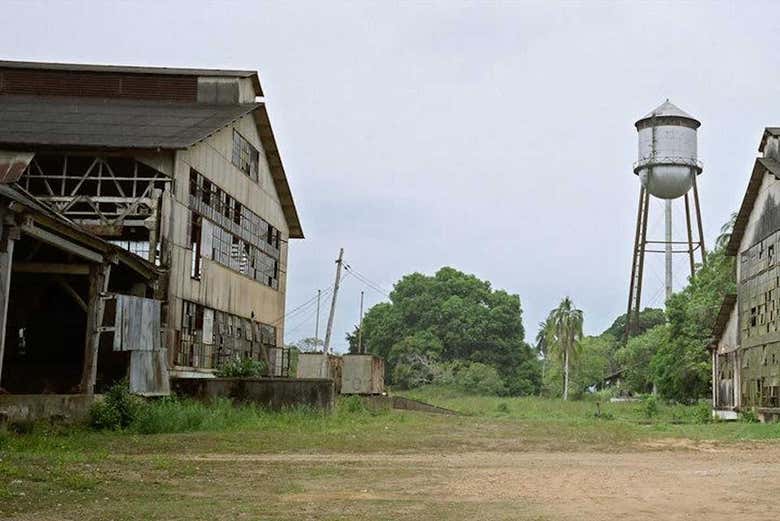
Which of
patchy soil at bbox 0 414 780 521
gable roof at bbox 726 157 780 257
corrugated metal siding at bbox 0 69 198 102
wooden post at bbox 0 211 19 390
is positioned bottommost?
patchy soil at bbox 0 414 780 521

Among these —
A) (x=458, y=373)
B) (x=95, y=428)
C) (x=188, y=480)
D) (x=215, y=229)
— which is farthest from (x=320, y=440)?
(x=458, y=373)

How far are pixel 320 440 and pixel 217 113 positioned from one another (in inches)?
575

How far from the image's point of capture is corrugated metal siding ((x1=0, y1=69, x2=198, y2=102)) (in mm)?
34688

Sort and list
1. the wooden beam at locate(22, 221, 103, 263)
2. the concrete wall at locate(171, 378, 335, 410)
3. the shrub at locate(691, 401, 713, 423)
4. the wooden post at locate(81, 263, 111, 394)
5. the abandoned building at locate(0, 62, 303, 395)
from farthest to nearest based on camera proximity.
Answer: the shrub at locate(691, 401, 713, 423) → the concrete wall at locate(171, 378, 335, 410) → the abandoned building at locate(0, 62, 303, 395) → the wooden post at locate(81, 263, 111, 394) → the wooden beam at locate(22, 221, 103, 263)

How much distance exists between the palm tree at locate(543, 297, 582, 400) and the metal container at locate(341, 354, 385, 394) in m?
31.2

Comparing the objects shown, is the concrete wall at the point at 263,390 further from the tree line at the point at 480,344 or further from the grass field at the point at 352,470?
the tree line at the point at 480,344

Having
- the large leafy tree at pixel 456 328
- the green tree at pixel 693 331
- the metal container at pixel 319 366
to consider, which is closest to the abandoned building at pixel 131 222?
the metal container at pixel 319 366

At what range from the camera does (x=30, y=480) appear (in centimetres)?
1295

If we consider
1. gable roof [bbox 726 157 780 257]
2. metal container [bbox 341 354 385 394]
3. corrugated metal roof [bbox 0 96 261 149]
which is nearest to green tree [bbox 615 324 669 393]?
gable roof [bbox 726 157 780 257]

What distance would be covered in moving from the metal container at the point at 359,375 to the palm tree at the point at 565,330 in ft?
102

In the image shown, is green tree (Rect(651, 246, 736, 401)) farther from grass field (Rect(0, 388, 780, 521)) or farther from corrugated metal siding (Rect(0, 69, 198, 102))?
corrugated metal siding (Rect(0, 69, 198, 102))

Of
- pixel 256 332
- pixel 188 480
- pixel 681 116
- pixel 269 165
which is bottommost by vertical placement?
pixel 188 480

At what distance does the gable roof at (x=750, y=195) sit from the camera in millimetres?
35300

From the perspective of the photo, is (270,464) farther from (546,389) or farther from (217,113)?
(546,389)
